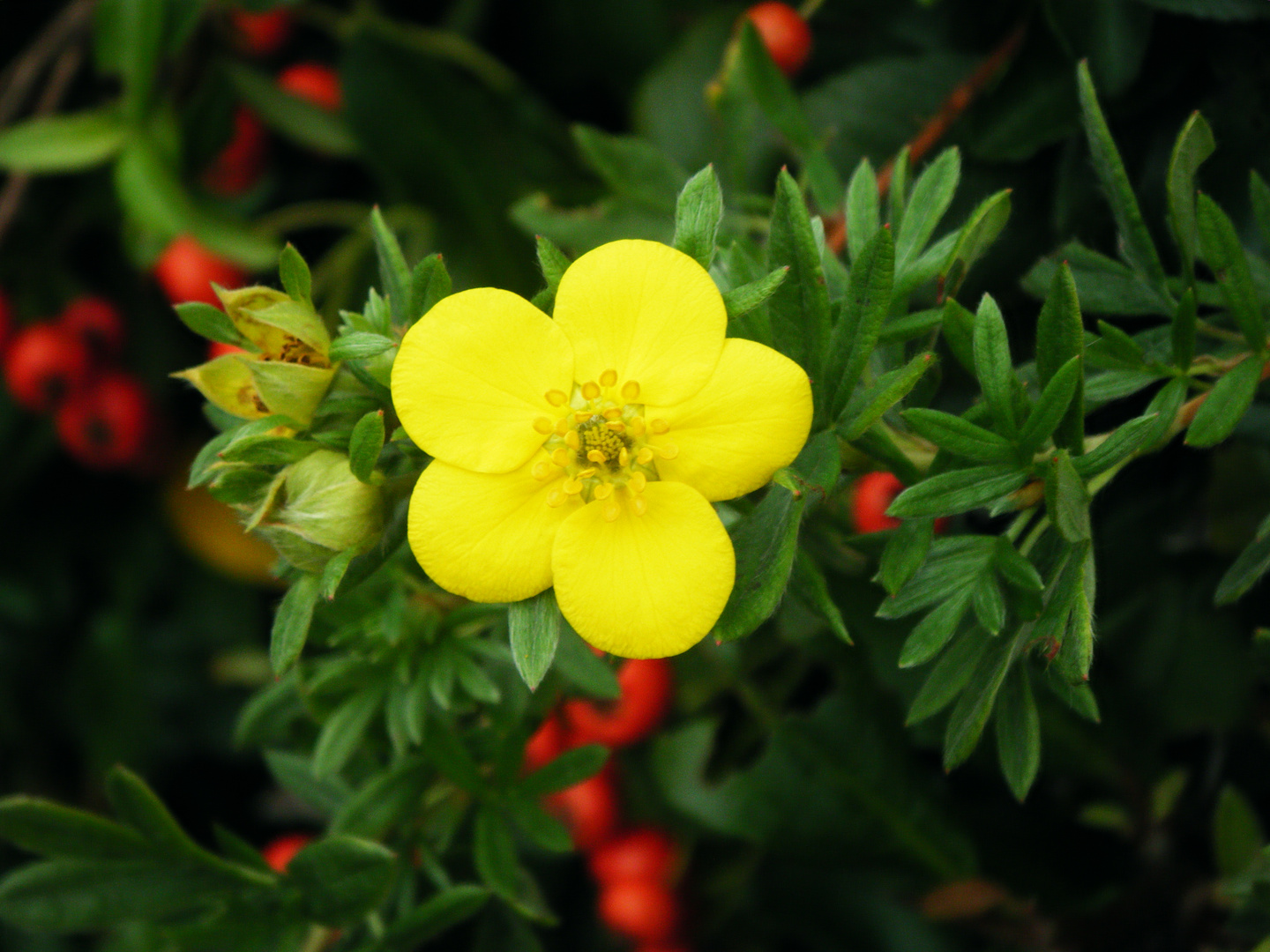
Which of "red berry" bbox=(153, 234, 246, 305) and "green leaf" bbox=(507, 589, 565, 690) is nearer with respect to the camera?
"green leaf" bbox=(507, 589, 565, 690)

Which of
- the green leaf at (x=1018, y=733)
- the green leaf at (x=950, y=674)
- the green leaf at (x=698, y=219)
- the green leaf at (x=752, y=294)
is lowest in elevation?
the green leaf at (x=1018, y=733)

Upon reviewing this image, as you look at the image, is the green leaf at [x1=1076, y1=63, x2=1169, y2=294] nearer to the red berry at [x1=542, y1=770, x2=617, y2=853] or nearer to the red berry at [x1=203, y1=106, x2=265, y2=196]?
the red berry at [x1=542, y1=770, x2=617, y2=853]

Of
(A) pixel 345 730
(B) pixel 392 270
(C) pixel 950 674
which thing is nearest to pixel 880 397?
(C) pixel 950 674


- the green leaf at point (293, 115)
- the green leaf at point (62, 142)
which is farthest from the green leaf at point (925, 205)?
the green leaf at point (62, 142)

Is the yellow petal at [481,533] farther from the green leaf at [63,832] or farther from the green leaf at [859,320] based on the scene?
the green leaf at [63,832]

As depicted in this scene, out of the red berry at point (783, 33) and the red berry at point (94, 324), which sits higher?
the red berry at point (783, 33)

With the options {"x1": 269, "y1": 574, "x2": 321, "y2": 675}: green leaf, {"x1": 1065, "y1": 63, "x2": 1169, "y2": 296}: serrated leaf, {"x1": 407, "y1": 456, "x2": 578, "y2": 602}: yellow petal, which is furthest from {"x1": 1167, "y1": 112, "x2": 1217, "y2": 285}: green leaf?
{"x1": 269, "y1": 574, "x2": 321, "y2": 675}: green leaf

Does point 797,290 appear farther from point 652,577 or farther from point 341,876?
point 341,876
